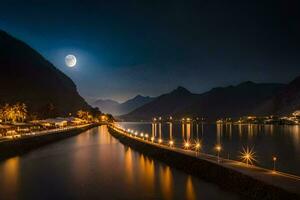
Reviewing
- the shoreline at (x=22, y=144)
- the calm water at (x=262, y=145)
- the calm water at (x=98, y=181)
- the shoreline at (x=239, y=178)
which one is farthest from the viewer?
the shoreline at (x=22, y=144)

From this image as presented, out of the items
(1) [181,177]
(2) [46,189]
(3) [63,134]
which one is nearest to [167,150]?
(1) [181,177]

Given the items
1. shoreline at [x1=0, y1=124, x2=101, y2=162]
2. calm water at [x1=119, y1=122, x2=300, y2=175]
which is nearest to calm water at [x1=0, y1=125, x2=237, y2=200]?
shoreline at [x1=0, y1=124, x2=101, y2=162]

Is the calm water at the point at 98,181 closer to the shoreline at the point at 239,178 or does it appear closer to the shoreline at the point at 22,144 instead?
the shoreline at the point at 239,178

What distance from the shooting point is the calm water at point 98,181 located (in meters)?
25.8

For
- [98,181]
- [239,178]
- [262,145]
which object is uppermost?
[239,178]

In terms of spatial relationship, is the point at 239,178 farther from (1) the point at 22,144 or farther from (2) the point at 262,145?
(2) the point at 262,145

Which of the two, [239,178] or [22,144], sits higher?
[239,178]

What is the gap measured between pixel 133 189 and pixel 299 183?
43.9 feet

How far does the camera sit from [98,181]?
1238 inches

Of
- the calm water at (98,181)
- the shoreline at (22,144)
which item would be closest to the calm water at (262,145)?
the calm water at (98,181)

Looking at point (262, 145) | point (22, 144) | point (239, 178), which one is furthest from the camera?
point (262, 145)

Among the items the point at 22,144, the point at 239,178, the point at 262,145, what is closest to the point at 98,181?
the point at 239,178

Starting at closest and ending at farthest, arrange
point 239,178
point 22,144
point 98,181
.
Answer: point 239,178 < point 98,181 < point 22,144

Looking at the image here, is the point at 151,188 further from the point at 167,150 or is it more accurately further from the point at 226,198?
the point at 167,150
